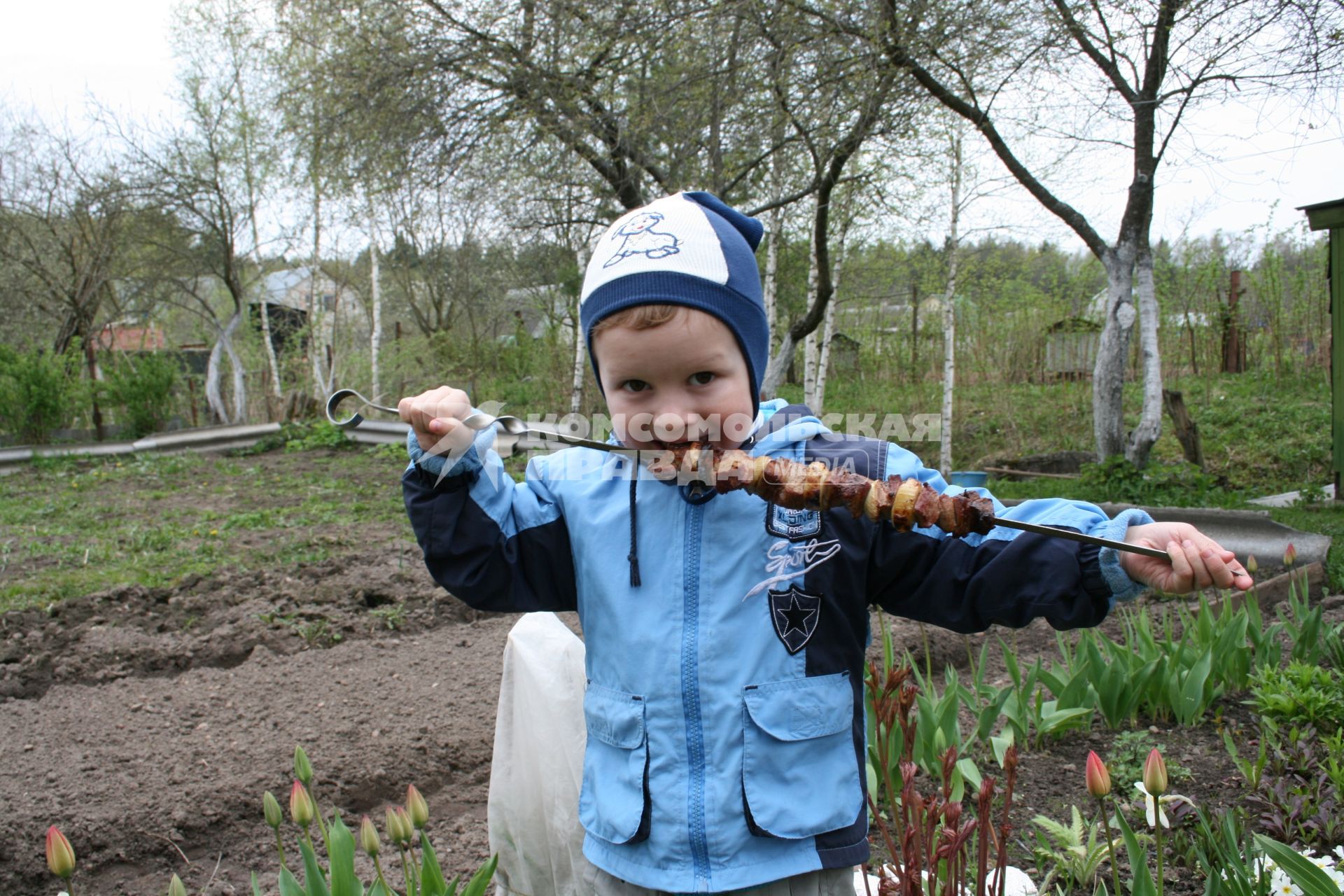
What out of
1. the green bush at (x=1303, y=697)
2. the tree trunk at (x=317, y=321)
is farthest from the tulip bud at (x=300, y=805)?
the tree trunk at (x=317, y=321)

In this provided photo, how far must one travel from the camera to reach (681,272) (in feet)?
5.35

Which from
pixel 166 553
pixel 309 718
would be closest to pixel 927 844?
pixel 309 718

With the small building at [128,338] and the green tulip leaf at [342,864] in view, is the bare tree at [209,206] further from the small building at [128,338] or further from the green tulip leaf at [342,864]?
the green tulip leaf at [342,864]

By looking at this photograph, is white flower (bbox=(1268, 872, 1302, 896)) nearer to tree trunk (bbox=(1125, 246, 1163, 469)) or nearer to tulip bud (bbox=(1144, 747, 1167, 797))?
tulip bud (bbox=(1144, 747, 1167, 797))

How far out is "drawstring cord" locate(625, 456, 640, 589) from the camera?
1.67 meters

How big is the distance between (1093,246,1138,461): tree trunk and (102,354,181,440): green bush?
13.1 m

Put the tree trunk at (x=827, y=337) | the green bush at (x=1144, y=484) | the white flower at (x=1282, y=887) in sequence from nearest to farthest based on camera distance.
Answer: the white flower at (x=1282, y=887) < the green bush at (x=1144, y=484) < the tree trunk at (x=827, y=337)

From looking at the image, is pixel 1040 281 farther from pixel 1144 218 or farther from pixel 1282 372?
pixel 1144 218

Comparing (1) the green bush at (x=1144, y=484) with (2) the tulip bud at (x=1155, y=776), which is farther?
(1) the green bush at (x=1144, y=484)

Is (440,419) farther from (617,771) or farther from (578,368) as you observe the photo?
(578,368)

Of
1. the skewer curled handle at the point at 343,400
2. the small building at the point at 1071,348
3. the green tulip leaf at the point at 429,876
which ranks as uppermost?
the small building at the point at 1071,348

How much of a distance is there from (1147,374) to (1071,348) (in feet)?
16.7

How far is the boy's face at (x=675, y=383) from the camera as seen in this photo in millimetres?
1590

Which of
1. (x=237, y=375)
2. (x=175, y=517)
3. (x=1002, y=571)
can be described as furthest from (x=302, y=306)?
(x=1002, y=571)
